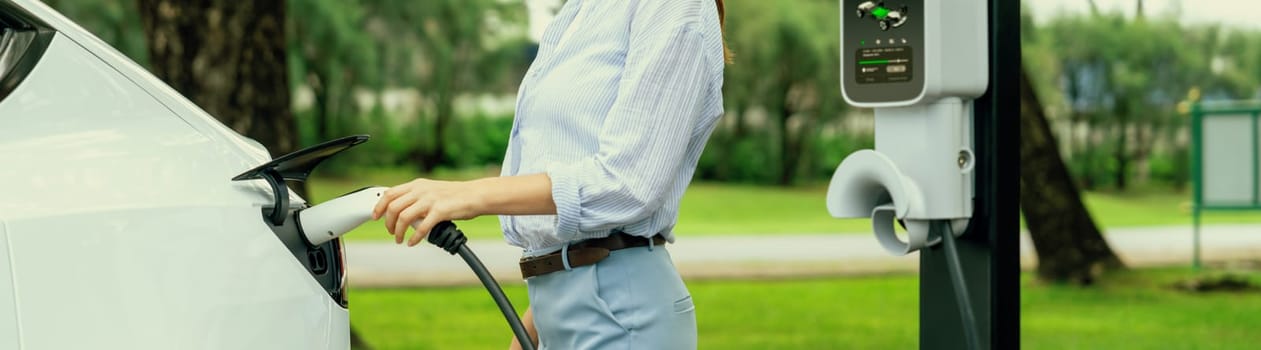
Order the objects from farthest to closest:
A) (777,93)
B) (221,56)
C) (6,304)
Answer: (777,93) → (221,56) → (6,304)

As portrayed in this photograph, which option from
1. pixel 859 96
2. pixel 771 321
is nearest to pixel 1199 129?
pixel 771 321

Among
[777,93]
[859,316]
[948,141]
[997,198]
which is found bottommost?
[859,316]

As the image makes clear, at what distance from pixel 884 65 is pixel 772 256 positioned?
40.7ft

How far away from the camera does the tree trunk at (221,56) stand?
21.1 feet

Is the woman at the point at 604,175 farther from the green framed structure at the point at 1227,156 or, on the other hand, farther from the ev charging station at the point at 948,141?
the green framed structure at the point at 1227,156

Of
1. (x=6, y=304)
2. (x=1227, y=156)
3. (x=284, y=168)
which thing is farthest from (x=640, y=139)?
(x=1227, y=156)

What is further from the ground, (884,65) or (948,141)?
(884,65)

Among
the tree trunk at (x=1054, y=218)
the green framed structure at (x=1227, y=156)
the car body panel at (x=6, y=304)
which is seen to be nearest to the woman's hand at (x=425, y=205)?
the car body panel at (x=6, y=304)

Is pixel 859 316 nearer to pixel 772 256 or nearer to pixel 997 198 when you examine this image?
pixel 772 256

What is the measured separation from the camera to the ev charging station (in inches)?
96.2

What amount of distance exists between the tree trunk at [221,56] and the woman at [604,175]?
4654 mm

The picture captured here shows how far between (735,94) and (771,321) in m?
12.6

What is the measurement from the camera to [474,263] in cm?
191

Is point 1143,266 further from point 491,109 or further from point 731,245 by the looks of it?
point 491,109
